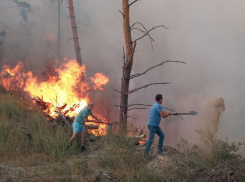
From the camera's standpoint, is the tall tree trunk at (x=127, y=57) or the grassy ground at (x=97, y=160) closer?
the grassy ground at (x=97, y=160)

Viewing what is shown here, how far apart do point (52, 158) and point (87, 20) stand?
14.9m

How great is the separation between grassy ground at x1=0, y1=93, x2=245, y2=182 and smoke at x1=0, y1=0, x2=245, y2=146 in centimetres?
751

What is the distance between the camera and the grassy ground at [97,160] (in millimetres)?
5677

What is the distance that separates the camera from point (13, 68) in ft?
55.9

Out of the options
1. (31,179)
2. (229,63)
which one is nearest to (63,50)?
(229,63)

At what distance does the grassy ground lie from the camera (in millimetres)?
5677

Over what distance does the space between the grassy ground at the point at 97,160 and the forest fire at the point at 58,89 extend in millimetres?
947

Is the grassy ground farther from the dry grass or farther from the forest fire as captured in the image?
the forest fire

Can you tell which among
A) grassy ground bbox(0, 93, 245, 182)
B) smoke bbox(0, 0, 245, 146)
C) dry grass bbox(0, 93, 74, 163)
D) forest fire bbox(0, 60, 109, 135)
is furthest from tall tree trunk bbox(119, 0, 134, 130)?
smoke bbox(0, 0, 245, 146)

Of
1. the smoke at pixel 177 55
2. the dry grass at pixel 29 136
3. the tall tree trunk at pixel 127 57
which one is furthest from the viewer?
the smoke at pixel 177 55

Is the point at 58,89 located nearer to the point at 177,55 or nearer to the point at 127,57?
the point at 127,57

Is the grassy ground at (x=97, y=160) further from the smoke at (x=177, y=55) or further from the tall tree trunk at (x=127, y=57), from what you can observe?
the smoke at (x=177, y=55)

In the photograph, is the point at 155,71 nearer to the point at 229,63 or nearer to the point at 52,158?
the point at 229,63

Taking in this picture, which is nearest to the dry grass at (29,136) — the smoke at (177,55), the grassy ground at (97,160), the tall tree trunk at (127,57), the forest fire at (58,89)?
the grassy ground at (97,160)
